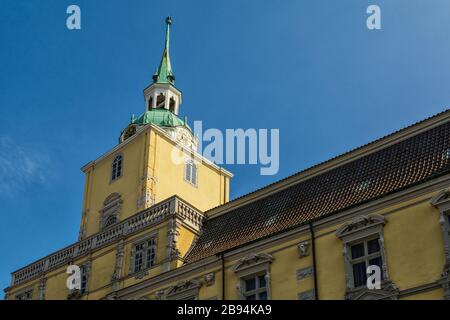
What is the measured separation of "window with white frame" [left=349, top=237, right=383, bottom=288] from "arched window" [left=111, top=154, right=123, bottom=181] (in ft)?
70.8

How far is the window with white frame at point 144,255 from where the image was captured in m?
37.9

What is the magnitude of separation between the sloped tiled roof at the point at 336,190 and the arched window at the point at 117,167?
10.7 metres

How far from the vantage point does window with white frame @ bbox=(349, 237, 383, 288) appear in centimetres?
2858

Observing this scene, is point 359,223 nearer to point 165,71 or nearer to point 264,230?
point 264,230

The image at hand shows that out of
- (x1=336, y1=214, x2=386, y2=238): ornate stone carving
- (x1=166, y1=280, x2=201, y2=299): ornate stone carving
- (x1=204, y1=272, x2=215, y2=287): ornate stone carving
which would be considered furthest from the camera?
(x1=166, y1=280, x2=201, y2=299): ornate stone carving

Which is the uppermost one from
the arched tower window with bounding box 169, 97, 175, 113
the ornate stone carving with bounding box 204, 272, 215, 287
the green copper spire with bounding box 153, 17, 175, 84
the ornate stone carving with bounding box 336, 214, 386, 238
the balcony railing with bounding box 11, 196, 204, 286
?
the green copper spire with bounding box 153, 17, 175, 84

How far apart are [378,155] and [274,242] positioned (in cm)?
624

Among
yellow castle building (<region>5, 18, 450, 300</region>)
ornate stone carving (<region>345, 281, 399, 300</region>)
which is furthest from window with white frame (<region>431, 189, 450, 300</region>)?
ornate stone carving (<region>345, 281, 399, 300</region>)

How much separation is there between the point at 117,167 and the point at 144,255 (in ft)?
35.2

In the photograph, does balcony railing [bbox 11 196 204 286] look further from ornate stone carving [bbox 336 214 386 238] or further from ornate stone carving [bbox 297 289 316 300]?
ornate stone carving [bbox 336 214 386 238]

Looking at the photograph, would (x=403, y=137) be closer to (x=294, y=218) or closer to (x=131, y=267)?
(x=294, y=218)

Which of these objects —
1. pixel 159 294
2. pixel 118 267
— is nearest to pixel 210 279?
pixel 159 294

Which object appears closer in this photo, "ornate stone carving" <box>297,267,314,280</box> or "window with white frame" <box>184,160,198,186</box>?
"ornate stone carving" <box>297,267,314,280</box>

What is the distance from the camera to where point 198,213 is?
Answer: 131 feet
